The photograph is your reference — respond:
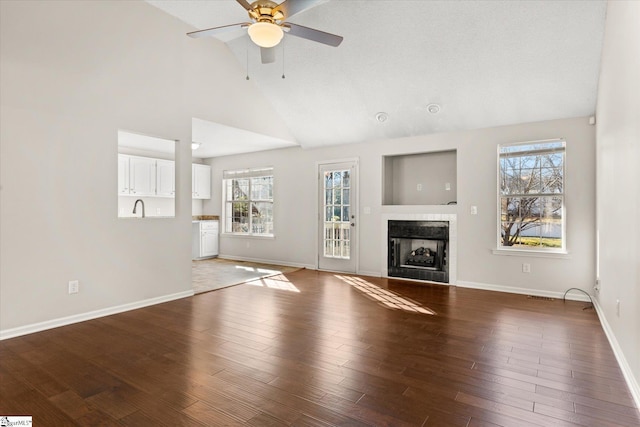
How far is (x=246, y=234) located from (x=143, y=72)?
4.44 metres

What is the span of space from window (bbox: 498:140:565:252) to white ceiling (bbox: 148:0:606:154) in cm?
46

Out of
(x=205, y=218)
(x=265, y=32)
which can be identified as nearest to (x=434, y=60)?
(x=265, y=32)

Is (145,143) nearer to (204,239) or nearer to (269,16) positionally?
(204,239)

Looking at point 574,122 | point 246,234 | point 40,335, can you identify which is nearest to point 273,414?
point 40,335

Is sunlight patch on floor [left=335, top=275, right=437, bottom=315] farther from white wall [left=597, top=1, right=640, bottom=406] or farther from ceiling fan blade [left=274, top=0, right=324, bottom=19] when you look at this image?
Answer: ceiling fan blade [left=274, top=0, right=324, bottom=19]

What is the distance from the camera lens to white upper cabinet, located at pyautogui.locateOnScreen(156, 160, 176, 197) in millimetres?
7453

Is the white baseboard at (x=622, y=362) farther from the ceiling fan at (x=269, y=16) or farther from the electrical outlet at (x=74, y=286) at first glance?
the electrical outlet at (x=74, y=286)

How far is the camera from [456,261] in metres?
5.48

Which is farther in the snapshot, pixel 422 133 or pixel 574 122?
pixel 422 133

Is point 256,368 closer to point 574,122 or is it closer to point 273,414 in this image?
point 273,414

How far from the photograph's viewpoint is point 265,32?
2840 millimetres

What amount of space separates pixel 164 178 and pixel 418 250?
533 cm

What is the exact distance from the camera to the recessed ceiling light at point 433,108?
16.6 feet

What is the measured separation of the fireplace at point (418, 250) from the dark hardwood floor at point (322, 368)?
57.2 inches
